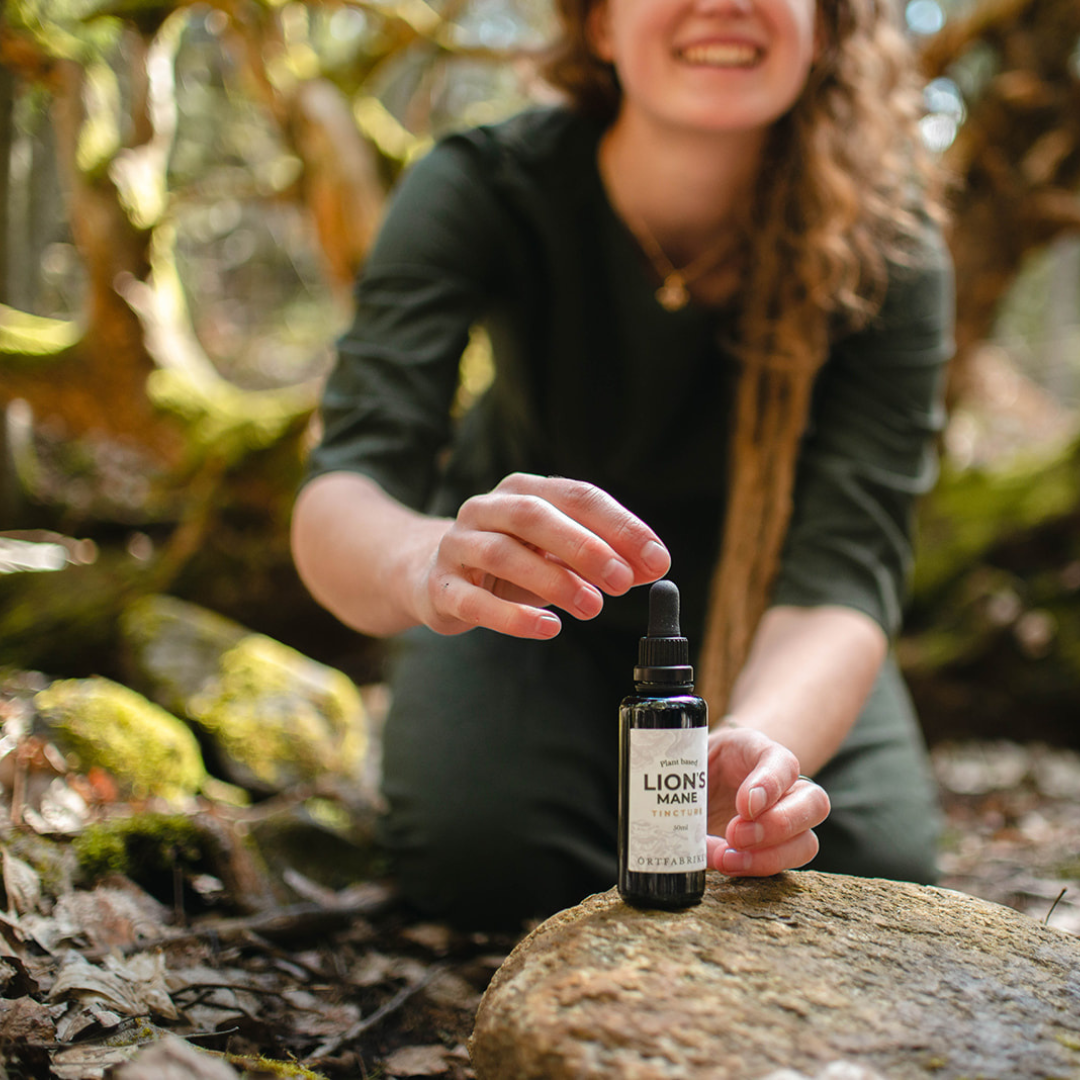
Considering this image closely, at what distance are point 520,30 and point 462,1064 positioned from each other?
24.7ft

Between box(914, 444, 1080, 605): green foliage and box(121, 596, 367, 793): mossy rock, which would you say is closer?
box(121, 596, 367, 793): mossy rock

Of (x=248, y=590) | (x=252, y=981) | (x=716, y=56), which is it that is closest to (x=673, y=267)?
(x=716, y=56)

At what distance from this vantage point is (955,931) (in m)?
1.22

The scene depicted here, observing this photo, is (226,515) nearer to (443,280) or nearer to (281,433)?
(281,433)

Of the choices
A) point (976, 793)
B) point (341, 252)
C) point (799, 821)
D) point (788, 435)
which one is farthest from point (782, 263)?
point (341, 252)

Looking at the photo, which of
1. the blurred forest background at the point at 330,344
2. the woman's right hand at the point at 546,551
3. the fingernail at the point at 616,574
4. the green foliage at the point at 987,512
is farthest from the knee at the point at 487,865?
the green foliage at the point at 987,512

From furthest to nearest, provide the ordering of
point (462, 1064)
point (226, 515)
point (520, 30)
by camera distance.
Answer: point (520, 30) → point (226, 515) → point (462, 1064)

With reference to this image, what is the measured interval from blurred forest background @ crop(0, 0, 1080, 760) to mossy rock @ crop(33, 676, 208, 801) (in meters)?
0.99

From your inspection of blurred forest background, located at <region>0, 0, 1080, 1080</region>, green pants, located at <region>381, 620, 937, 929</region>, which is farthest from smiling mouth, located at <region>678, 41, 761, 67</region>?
green pants, located at <region>381, 620, 937, 929</region>

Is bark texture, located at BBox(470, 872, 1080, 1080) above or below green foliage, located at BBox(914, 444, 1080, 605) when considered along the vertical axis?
below

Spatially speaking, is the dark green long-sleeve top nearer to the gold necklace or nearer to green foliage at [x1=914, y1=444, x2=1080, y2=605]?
the gold necklace

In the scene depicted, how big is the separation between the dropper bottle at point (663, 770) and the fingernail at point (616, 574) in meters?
0.07

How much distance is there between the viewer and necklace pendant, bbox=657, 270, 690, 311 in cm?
207

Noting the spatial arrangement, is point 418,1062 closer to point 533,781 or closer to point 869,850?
point 533,781
